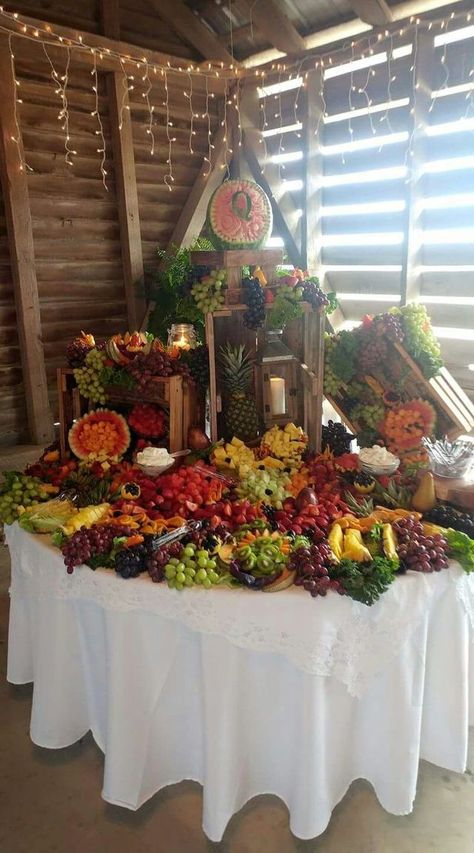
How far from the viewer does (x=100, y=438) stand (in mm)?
2990

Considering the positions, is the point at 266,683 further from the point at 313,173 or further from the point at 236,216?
the point at 313,173

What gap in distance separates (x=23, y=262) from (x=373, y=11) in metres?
3.55

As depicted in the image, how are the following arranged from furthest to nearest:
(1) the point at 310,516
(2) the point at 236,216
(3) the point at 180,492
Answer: (2) the point at 236,216 → (3) the point at 180,492 → (1) the point at 310,516

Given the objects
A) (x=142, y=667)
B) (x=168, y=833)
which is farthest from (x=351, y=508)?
(x=168, y=833)

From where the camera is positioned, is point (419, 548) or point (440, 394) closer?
point (419, 548)

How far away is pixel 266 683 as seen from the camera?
6.66 feet

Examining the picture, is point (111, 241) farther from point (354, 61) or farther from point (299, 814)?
point (299, 814)

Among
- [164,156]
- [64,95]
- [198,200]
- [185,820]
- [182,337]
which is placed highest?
[64,95]

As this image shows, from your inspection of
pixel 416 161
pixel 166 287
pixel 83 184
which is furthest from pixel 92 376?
pixel 416 161

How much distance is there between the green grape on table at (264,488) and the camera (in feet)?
8.46

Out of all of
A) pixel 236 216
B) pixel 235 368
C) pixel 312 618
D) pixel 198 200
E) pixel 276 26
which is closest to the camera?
pixel 312 618

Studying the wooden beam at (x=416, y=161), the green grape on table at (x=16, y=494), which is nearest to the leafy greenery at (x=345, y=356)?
the green grape on table at (x=16, y=494)

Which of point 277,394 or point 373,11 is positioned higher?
point 373,11

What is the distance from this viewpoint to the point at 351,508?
2.52m
